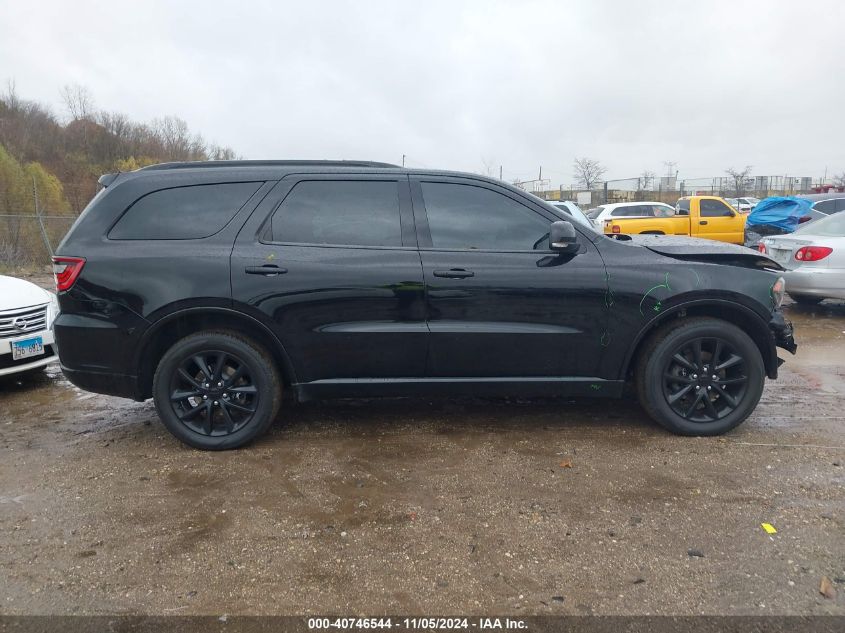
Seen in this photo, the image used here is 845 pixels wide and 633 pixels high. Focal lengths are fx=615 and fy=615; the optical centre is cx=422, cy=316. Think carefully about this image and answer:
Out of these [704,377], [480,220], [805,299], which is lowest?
[805,299]

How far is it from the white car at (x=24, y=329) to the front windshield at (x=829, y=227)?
363 inches

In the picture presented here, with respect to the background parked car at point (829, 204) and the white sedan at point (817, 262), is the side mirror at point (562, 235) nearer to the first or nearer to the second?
the white sedan at point (817, 262)

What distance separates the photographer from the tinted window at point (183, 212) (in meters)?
3.89

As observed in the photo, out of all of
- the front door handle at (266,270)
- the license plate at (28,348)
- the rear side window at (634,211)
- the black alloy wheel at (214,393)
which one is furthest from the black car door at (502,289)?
the rear side window at (634,211)

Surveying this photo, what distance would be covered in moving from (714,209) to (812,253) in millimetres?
9356

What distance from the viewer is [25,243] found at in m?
15.3

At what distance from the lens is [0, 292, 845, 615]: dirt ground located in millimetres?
2521

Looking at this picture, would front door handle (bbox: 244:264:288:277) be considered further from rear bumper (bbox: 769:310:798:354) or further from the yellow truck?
the yellow truck

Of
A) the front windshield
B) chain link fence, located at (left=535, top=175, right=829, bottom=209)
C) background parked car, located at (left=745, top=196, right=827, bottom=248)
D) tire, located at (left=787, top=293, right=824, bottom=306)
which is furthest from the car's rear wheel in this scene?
chain link fence, located at (left=535, top=175, right=829, bottom=209)

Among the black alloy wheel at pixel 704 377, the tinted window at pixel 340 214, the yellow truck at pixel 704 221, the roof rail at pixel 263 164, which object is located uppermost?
the roof rail at pixel 263 164

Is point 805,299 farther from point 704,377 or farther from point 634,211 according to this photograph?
point 634,211

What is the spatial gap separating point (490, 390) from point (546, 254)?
37.4 inches

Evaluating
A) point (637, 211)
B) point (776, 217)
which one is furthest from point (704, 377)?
point (637, 211)

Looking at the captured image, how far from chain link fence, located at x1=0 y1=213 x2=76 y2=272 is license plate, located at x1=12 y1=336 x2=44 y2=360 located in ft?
35.0
